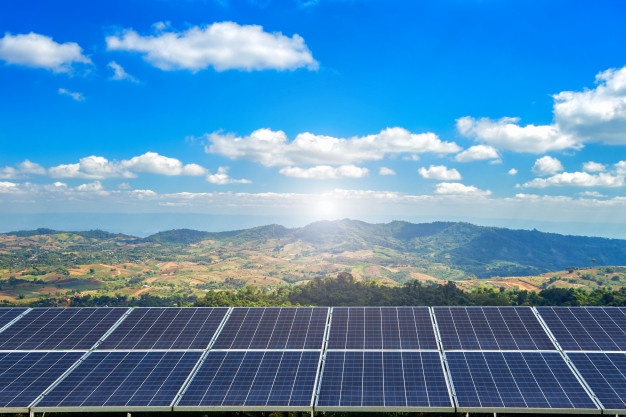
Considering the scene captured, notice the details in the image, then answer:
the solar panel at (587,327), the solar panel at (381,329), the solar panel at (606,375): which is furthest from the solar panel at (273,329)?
the solar panel at (587,327)

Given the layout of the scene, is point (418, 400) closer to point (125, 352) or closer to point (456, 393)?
point (456, 393)

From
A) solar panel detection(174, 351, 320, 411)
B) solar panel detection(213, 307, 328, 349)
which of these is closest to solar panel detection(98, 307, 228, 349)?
solar panel detection(213, 307, 328, 349)

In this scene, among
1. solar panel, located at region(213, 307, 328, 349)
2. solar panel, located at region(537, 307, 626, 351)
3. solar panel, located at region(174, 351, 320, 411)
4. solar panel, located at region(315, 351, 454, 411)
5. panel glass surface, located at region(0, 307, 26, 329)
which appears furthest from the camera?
panel glass surface, located at region(0, 307, 26, 329)

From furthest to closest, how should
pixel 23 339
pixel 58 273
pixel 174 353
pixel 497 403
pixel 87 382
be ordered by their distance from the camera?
1. pixel 58 273
2. pixel 23 339
3. pixel 174 353
4. pixel 87 382
5. pixel 497 403

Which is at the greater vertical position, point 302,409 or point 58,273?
point 302,409

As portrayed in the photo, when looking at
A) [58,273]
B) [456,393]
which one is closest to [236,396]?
[456,393]

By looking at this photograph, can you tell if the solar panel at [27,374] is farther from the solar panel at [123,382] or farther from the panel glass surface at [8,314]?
the panel glass surface at [8,314]

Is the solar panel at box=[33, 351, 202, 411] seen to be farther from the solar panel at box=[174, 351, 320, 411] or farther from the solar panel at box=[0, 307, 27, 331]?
the solar panel at box=[0, 307, 27, 331]
